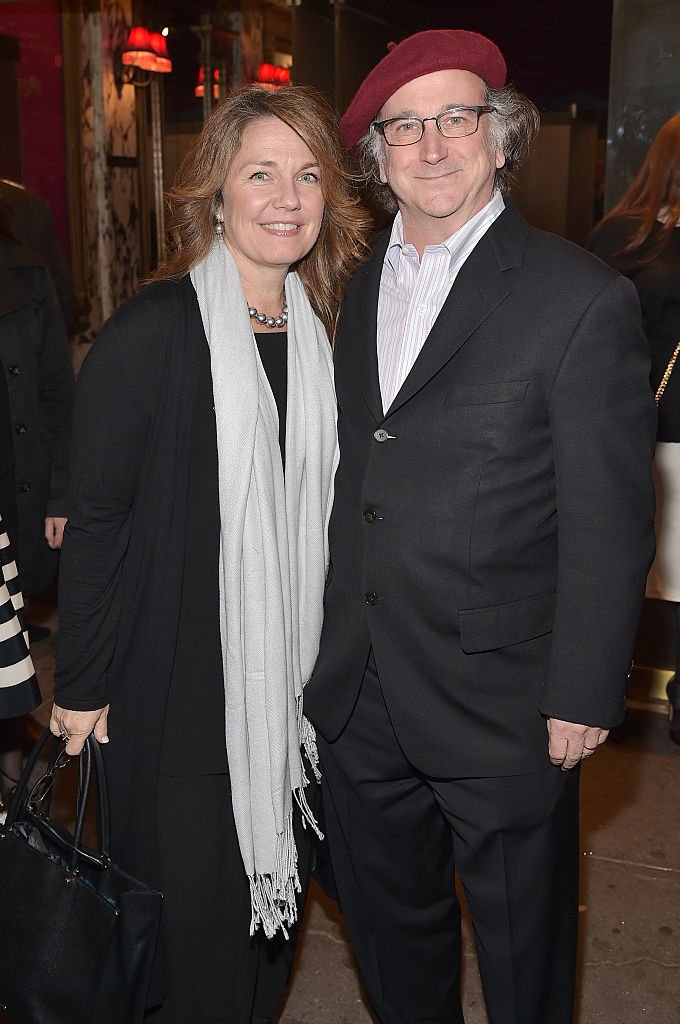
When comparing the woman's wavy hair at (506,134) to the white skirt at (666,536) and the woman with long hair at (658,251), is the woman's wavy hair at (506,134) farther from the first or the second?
the white skirt at (666,536)

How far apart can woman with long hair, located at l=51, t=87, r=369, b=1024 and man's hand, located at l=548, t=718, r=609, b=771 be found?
0.51 m

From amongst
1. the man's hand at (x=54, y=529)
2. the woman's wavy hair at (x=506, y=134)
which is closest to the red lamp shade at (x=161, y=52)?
the man's hand at (x=54, y=529)

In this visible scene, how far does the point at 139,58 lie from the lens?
7.62 m

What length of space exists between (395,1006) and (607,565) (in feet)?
3.64

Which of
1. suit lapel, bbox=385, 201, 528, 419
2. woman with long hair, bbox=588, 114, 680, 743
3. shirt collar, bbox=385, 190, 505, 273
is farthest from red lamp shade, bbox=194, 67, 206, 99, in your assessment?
suit lapel, bbox=385, 201, 528, 419

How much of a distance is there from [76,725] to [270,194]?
3.51 ft

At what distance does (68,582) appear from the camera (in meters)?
1.98

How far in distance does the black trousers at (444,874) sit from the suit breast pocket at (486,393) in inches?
21.8

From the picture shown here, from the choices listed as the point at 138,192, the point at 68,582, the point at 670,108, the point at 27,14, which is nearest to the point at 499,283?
the point at 68,582

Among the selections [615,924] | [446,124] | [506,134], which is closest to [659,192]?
[506,134]

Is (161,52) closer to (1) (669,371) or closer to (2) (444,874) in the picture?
(1) (669,371)

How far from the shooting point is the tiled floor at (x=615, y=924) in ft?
8.52

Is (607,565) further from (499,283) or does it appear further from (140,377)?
(140,377)

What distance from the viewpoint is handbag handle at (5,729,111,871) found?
1.95 metres
